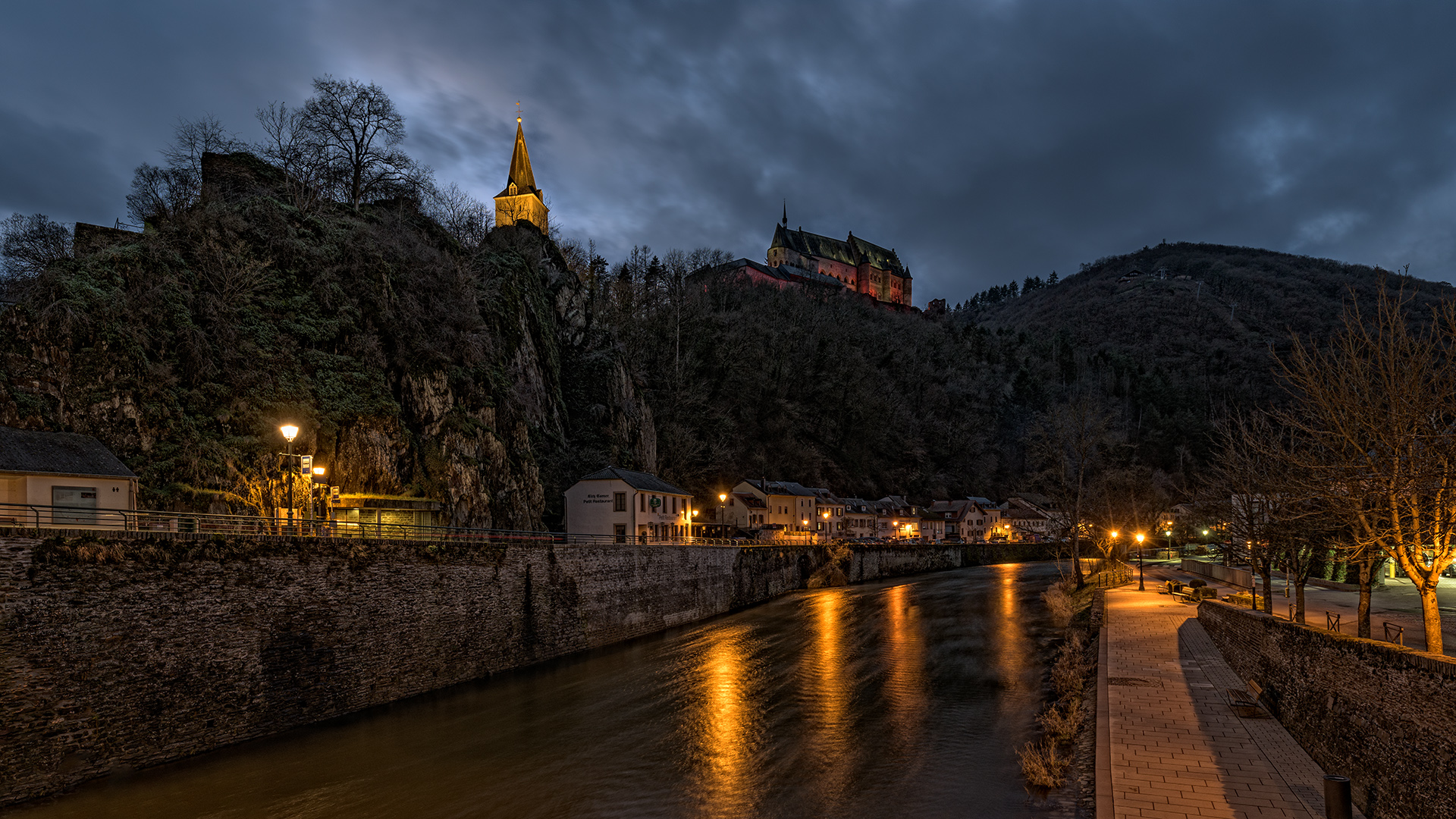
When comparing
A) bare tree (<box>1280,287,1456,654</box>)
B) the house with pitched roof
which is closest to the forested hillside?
the house with pitched roof

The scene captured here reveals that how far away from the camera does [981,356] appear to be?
138750mm

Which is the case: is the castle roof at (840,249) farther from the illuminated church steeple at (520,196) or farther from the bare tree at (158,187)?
the bare tree at (158,187)

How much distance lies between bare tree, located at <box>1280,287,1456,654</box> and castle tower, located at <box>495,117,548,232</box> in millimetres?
67281

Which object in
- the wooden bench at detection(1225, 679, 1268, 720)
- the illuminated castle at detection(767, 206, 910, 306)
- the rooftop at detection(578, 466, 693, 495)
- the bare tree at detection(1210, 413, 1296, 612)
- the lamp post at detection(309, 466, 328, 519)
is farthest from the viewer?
the illuminated castle at detection(767, 206, 910, 306)

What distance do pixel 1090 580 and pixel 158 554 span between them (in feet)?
162

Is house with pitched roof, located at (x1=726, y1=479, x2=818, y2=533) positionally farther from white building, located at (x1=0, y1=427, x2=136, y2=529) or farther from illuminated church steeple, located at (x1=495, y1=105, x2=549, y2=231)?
white building, located at (x1=0, y1=427, x2=136, y2=529)

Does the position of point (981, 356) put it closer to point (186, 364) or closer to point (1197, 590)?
point (1197, 590)

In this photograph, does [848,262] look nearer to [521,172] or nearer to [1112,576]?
[521,172]

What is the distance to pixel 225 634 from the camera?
17.3 metres

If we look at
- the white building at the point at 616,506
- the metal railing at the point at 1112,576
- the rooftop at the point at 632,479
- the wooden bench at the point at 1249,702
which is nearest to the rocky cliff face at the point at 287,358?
the white building at the point at 616,506

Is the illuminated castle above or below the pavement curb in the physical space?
above

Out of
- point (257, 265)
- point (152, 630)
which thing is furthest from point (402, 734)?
point (257, 265)

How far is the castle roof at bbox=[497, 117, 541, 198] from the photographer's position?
73375 mm

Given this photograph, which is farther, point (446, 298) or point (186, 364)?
point (446, 298)
